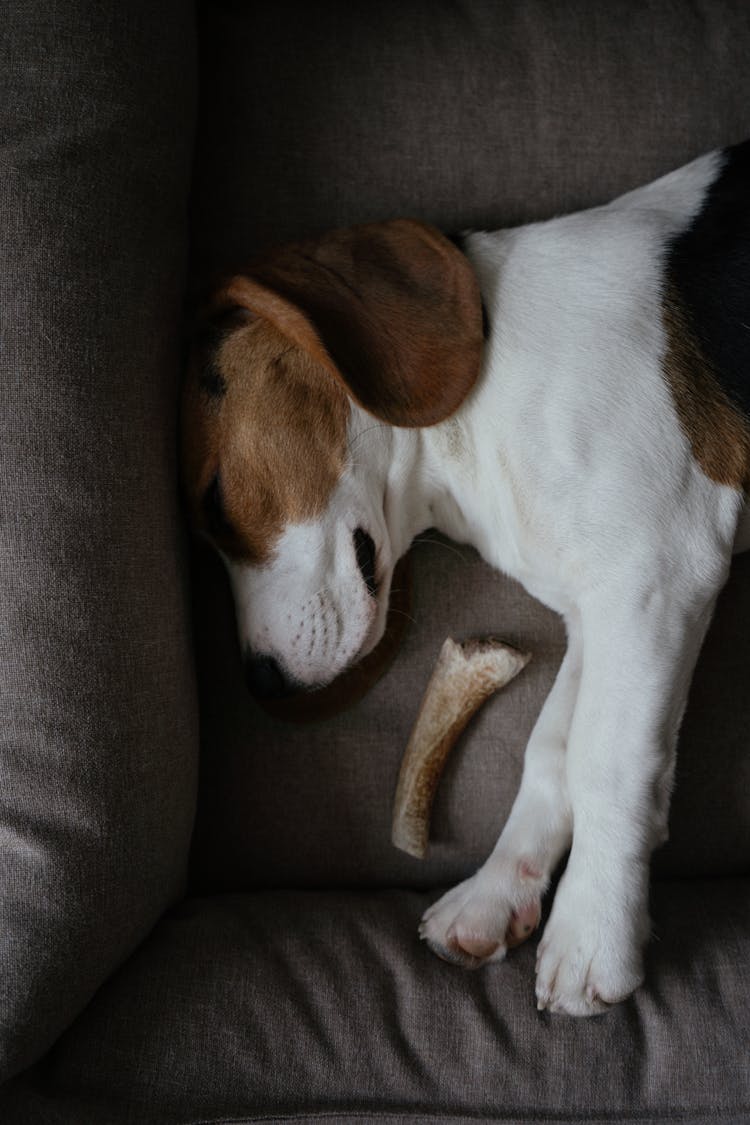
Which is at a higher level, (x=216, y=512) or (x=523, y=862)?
(x=216, y=512)

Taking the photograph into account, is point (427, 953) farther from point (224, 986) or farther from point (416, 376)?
point (416, 376)

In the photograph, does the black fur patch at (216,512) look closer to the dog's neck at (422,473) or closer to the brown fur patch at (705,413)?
the dog's neck at (422,473)

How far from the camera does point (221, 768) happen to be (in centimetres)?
200

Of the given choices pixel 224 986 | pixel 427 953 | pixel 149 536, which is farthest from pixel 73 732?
pixel 427 953

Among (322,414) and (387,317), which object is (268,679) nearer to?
(322,414)

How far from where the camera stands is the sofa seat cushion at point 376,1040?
157 centimetres

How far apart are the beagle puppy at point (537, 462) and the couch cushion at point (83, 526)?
6.4 inches

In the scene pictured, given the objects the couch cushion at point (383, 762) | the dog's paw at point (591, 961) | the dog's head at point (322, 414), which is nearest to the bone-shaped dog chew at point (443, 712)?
the couch cushion at point (383, 762)

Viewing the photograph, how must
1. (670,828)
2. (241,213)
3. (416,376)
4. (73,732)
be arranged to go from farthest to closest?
(241,213), (670,828), (416,376), (73,732)

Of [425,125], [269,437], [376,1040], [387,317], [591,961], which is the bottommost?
[376,1040]

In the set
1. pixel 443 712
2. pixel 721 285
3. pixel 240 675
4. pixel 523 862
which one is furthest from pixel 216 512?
pixel 721 285

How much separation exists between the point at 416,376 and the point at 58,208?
705 mm

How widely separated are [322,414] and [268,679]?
1.65 ft

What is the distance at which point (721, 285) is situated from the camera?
1.68 meters
